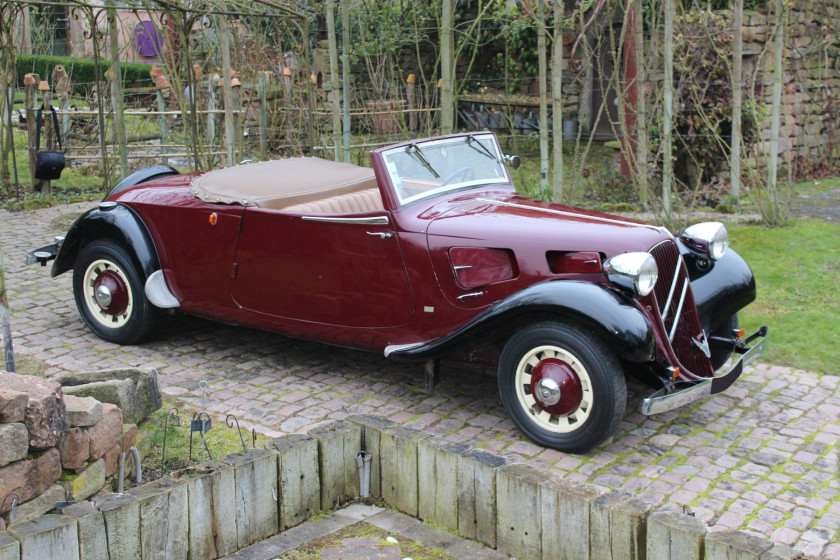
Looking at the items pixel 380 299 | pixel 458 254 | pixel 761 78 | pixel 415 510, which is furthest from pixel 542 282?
pixel 761 78

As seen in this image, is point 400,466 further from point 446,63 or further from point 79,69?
point 79,69

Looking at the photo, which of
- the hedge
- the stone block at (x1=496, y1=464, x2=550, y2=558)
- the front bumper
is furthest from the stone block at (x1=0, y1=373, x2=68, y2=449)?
the hedge

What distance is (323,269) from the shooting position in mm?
5527

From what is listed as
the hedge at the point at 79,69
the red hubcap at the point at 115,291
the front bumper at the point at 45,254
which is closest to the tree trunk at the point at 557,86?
the red hubcap at the point at 115,291

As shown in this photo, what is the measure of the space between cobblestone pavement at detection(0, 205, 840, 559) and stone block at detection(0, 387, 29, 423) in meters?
1.61

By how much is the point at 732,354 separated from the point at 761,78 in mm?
8483

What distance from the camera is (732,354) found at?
5520 mm

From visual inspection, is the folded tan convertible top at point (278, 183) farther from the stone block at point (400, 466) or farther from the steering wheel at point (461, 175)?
the stone block at point (400, 466)

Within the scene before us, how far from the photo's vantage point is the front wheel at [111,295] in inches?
247

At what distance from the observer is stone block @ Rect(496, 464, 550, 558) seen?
3.36 meters

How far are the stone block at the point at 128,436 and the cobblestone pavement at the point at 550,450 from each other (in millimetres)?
900

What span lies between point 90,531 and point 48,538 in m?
0.15

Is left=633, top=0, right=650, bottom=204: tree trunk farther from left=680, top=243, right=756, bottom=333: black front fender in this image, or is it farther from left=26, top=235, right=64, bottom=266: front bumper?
left=26, top=235, right=64, bottom=266: front bumper

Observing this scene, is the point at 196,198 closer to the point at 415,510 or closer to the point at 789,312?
the point at 415,510
